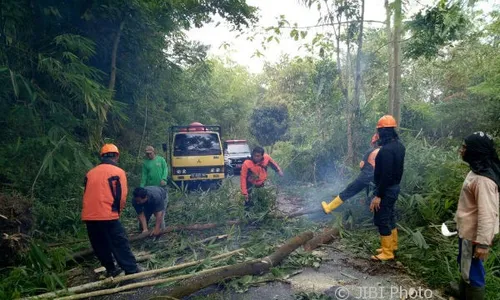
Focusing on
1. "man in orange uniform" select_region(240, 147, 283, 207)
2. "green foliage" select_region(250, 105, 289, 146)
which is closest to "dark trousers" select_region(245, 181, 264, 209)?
"man in orange uniform" select_region(240, 147, 283, 207)

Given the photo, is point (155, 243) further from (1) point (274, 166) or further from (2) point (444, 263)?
(2) point (444, 263)

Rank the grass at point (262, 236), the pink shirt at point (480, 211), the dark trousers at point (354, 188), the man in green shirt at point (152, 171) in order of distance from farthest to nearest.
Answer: the man in green shirt at point (152, 171)
the dark trousers at point (354, 188)
the grass at point (262, 236)
the pink shirt at point (480, 211)

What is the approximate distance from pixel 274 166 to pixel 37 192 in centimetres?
508

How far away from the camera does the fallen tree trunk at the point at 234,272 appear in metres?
3.50

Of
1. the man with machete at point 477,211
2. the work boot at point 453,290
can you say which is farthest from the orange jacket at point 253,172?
the man with machete at point 477,211

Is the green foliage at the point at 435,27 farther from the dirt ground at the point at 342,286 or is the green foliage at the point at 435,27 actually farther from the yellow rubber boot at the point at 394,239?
the dirt ground at the point at 342,286

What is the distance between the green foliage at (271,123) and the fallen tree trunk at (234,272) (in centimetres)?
1971

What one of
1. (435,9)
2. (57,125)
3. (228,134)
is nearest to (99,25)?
(57,125)

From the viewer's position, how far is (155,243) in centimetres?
562

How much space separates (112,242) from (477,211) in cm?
411

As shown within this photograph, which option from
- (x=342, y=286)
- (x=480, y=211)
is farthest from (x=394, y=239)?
(x=480, y=211)

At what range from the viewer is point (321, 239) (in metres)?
5.24

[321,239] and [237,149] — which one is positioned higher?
[237,149]

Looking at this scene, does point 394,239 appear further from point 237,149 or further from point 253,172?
point 237,149
